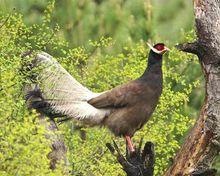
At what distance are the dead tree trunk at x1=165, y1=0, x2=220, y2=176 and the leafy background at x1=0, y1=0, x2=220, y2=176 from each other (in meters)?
1.39

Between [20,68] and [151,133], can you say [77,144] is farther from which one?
[20,68]

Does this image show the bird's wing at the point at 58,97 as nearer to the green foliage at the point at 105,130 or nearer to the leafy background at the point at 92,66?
the leafy background at the point at 92,66

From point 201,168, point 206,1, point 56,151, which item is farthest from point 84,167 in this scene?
point 206,1

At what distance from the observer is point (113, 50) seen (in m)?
16.5

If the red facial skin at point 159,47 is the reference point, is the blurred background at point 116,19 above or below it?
below

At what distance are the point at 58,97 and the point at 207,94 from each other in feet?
6.41

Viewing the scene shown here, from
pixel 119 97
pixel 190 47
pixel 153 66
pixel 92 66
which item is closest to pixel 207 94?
pixel 190 47

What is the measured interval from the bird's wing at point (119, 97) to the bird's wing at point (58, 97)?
0.09 m

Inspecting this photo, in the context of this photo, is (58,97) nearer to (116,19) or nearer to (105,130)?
(105,130)

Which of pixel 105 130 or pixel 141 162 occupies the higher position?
pixel 141 162

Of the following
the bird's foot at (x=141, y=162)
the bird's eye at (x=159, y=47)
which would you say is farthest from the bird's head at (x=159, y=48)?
the bird's foot at (x=141, y=162)

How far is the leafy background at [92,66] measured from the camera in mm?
8641

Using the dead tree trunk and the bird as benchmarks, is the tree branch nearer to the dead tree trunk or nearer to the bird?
the dead tree trunk

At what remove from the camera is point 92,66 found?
1415 cm
